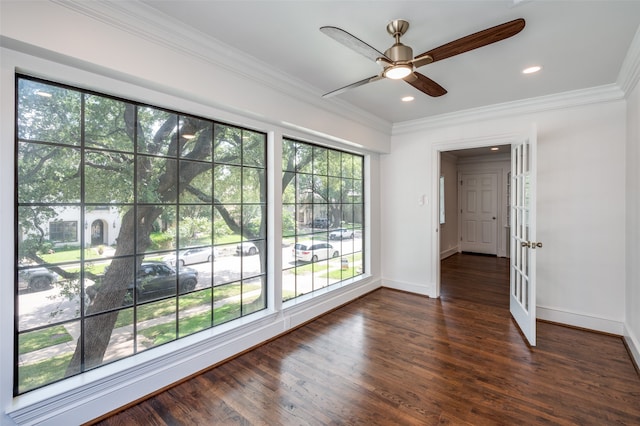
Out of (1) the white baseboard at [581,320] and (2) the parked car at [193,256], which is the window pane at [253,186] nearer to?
(2) the parked car at [193,256]

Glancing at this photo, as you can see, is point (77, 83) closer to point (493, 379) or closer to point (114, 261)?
point (114, 261)

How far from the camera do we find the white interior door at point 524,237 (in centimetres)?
271

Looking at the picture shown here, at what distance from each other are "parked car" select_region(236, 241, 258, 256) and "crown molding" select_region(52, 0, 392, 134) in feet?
4.89

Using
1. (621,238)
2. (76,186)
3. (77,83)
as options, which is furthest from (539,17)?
(76,186)

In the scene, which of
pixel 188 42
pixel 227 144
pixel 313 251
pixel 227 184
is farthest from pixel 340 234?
pixel 188 42

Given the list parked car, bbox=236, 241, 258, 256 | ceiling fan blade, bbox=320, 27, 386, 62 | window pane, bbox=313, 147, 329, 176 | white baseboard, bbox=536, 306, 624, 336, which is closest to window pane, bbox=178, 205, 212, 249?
parked car, bbox=236, 241, 258, 256

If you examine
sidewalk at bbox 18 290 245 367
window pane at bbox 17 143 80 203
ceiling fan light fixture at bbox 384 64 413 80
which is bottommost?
sidewalk at bbox 18 290 245 367

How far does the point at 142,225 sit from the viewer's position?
2090 millimetres

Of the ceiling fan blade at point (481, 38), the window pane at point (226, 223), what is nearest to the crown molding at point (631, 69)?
the ceiling fan blade at point (481, 38)

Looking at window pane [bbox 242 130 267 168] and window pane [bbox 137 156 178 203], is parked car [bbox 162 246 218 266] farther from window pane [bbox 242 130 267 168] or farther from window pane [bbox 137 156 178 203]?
window pane [bbox 242 130 267 168]

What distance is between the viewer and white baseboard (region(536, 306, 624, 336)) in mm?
2953

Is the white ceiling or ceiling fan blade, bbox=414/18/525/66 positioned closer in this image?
ceiling fan blade, bbox=414/18/525/66

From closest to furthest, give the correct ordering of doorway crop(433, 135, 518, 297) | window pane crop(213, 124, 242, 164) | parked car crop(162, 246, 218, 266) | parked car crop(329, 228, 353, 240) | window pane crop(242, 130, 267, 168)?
1. parked car crop(162, 246, 218, 266)
2. window pane crop(213, 124, 242, 164)
3. window pane crop(242, 130, 267, 168)
4. parked car crop(329, 228, 353, 240)
5. doorway crop(433, 135, 518, 297)

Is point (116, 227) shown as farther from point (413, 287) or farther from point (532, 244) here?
point (413, 287)
